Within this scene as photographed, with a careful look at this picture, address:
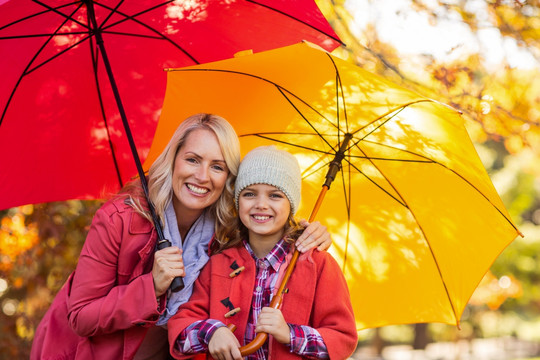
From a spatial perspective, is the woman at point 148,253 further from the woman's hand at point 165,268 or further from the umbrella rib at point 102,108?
the umbrella rib at point 102,108

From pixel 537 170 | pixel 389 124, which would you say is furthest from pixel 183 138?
pixel 537 170

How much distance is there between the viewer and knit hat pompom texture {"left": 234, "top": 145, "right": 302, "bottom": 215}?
3170 mm

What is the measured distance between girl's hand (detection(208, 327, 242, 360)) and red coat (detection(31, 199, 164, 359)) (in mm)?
324

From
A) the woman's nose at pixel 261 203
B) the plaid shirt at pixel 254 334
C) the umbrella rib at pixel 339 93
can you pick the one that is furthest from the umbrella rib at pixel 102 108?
the umbrella rib at pixel 339 93

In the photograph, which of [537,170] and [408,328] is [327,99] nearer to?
[537,170]

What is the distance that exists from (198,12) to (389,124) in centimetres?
146

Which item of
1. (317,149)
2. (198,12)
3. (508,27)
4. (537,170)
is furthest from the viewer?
(537,170)

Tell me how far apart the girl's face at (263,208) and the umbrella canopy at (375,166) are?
501mm

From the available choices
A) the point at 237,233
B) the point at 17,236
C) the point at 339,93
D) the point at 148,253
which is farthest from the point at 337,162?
the point at 17,236

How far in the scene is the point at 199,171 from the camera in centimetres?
327

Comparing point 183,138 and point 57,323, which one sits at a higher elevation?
point 183,138

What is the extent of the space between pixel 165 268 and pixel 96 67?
1.53 m

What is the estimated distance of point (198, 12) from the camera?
392 centimetres

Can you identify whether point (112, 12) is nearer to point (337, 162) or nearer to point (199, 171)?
A: point (199, 171)
